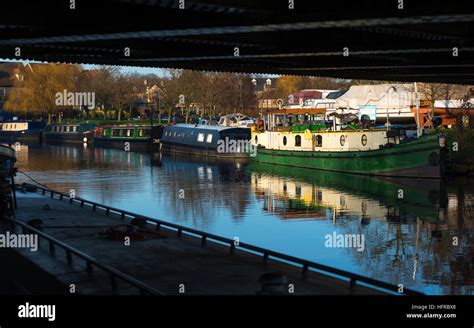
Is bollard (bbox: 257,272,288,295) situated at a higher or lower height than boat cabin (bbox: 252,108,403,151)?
lower

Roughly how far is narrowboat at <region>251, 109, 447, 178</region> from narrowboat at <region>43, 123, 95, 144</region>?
128 feet

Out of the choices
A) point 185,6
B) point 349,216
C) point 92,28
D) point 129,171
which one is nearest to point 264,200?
point 349,216

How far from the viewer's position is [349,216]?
32812 mm

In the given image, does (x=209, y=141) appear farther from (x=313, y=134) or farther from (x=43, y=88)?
(x=43, y=88)

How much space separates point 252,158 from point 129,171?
38.6 ft

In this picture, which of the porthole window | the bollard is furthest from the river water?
the bollard

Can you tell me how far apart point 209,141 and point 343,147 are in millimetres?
20658

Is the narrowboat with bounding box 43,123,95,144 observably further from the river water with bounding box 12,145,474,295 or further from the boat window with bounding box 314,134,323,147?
the boat window with bounding box 314,134,323,147

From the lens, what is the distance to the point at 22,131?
107 m

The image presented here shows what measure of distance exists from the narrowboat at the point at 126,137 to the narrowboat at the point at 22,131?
613 inches

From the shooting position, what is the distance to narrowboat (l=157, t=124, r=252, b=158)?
67688mm

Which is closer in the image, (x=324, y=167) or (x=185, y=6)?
(x=185, y=6)

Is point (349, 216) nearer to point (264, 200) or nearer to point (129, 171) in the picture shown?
point (264, 200)

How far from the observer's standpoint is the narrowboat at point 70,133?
9625 cm
